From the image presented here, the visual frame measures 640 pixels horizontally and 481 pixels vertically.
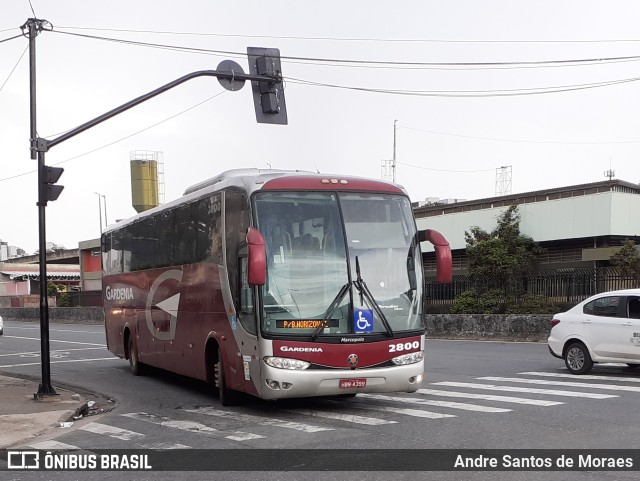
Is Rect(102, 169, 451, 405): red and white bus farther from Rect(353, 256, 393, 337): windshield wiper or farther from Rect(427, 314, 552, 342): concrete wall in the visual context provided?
Rect(427, 314, 552, 342): concrete wall

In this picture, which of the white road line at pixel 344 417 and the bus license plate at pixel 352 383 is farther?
the bus license plate at pixel 352 383

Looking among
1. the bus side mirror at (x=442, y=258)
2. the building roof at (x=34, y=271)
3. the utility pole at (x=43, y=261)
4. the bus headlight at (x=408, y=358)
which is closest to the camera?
the bus headlight at (x=408, y=358)

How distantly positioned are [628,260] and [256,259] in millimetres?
20738

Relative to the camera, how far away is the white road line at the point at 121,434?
9.65m

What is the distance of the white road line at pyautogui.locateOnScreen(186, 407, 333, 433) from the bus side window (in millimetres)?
1301

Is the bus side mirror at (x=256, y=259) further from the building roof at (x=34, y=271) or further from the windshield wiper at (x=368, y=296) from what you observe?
the building roof at (x=34, y=271)

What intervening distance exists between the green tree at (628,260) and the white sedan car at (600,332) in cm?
1182

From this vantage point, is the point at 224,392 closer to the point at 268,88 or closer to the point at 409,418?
the point at 409,418

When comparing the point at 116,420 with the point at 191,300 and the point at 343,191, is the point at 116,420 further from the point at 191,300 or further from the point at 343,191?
the point at 343,191

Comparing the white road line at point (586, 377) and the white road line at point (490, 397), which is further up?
the white road line at point (490, 397)

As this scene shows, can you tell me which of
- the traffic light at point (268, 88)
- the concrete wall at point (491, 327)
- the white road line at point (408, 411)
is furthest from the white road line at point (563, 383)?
the concrete wall at point (491, 327)

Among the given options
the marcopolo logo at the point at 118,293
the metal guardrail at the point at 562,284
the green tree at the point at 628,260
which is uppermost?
the green tree at the point at 628,260

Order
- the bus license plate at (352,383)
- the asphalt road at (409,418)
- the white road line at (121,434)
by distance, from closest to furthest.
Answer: the asphalt road at (409,418) → the white road line at (121,434) → the bus license plate at (352,383)

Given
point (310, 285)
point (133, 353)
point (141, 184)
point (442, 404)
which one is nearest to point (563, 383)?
point (442, 404)
